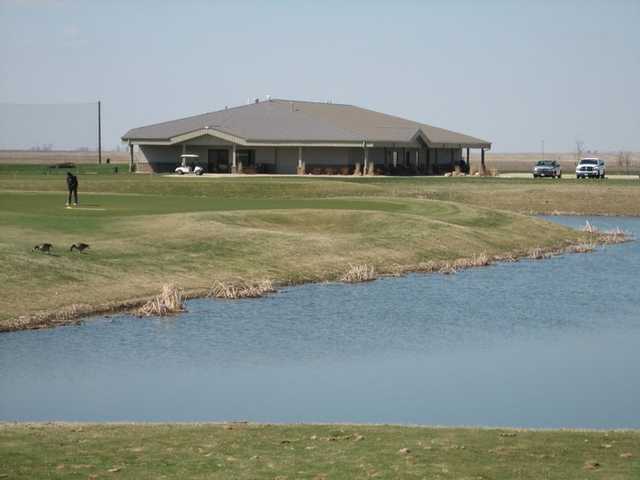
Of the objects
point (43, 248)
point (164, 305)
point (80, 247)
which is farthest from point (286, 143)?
point (164, 305)

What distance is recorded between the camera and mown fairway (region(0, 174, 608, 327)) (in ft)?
116

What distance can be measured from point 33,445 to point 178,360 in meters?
10.8

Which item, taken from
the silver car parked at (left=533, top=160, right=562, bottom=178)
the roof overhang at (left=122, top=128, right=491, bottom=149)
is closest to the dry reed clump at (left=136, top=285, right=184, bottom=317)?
the roof overhang at (left=122, top=128, right=491, bottom=149)

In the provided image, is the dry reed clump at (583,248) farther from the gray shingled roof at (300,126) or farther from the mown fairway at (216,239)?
the gray shingled roof at (300,126)

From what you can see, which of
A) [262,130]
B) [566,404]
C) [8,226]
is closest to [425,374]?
[566,404]

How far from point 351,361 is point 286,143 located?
71.1 metres

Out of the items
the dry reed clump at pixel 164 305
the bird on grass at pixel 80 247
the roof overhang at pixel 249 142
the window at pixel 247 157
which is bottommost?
the dry reed clump at pixel 164 305

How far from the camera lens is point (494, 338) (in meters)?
31.3

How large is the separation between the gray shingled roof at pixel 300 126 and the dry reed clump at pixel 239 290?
58960 mm

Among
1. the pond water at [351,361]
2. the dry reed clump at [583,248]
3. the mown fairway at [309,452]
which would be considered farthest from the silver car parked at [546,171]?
the mown fairway at [309,452]

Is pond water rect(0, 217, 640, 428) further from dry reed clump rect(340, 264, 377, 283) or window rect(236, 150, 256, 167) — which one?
window rect(236, 150, 256, 167)

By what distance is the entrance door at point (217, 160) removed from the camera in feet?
329

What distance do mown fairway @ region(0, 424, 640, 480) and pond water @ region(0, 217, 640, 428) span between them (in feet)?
11.3

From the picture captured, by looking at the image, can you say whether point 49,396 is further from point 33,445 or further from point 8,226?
point 8,226
